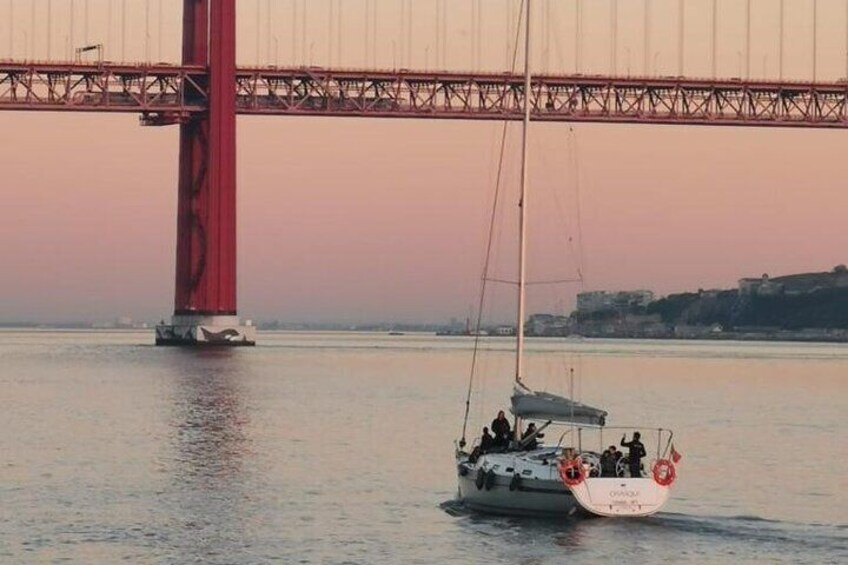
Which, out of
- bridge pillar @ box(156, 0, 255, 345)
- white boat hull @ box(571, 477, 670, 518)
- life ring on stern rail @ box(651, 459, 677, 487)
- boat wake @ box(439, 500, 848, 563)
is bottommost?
boat wake @ box(439, 500, 848, 563)

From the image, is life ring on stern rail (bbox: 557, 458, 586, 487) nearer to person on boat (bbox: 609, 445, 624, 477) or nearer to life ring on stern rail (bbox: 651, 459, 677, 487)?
person on boat (bbox: 609, 445, 624, 477)

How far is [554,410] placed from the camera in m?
36.3

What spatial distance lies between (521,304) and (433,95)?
91.4m

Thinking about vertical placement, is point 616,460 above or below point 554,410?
below

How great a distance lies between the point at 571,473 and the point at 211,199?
84790mm

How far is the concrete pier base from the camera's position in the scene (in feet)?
393

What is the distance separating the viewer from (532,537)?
32969mm

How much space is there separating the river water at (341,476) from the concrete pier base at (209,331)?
28.0 m

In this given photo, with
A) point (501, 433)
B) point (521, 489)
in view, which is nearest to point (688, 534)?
point (521, 489)

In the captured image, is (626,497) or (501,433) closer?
(626,497)

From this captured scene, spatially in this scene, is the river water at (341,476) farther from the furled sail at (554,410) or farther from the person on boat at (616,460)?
the furled sail at (554,410)

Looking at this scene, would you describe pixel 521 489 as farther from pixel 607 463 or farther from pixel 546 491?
pixel 607 463

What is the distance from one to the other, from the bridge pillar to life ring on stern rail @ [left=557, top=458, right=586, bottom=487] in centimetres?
8442

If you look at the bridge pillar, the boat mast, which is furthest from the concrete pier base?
the boat mast
